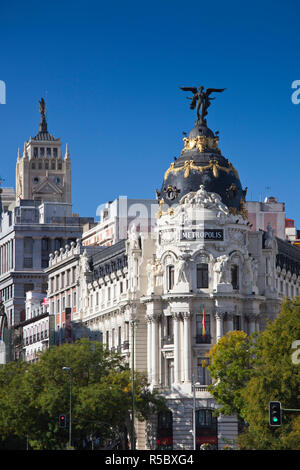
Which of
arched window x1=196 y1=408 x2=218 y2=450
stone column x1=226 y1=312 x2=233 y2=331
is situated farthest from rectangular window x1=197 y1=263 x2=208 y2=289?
arched window x1=196 y1=408 x2=218 y2=450

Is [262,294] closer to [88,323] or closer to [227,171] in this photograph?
[227,171]

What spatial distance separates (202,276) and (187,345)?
26.5ft

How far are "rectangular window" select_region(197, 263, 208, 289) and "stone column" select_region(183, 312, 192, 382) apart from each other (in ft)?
13.0

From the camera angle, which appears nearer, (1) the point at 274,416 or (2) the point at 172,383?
(1) the point at 274,416

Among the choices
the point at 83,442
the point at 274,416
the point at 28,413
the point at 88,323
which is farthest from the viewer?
the point at 88,323

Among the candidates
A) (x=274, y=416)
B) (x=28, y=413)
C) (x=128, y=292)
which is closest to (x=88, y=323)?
(x=128, y=292)

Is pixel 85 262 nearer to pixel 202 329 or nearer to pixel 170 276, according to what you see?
Result: pixel 170 276

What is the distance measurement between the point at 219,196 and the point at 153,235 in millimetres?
9752

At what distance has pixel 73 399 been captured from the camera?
151 meters

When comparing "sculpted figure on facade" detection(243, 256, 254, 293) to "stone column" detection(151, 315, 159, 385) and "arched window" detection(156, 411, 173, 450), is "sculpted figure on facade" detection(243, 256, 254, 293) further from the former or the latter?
"arched window" detection(156, 411, 173, 450)

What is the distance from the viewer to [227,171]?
17200cm

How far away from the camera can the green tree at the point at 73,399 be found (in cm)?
14938

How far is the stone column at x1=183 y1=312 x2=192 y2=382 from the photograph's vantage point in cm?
16388

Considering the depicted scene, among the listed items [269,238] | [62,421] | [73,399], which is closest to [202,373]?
[269,238]
